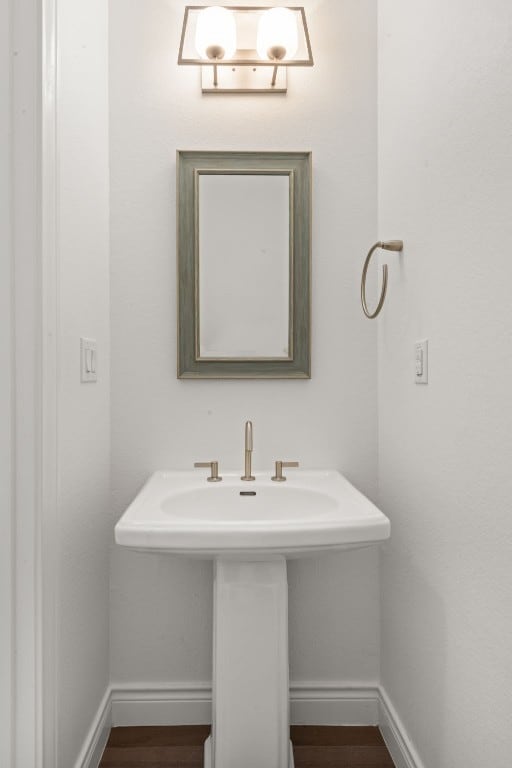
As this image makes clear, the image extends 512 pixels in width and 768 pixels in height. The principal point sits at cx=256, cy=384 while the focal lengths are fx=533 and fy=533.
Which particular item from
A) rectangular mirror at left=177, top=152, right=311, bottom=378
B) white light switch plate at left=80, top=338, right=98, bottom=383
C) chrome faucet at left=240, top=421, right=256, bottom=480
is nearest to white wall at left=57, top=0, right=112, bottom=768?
white light switch plate at left=80, top=338, right=98, bottom=383

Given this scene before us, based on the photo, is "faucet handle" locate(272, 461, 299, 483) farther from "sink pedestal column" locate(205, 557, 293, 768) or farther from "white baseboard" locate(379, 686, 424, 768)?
"white baseboard" locate(379, 686, 424, 768)

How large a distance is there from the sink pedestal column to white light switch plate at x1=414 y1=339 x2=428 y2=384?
21.3 inches

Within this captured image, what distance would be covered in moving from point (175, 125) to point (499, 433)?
4.21ft

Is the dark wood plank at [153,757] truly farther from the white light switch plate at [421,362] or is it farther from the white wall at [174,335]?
the white light switch plate at [421,362]

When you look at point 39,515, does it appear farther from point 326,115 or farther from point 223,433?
point 326,115

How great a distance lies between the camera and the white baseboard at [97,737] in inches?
51.6

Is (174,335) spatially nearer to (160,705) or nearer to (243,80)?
(243,80)

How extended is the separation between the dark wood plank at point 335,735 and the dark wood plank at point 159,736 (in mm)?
269

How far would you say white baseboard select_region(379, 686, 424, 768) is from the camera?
1.32m

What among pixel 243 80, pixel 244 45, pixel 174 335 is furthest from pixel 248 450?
pixel 244 45

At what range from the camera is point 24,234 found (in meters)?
1.02

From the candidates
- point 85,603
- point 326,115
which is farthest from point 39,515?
point 326,115

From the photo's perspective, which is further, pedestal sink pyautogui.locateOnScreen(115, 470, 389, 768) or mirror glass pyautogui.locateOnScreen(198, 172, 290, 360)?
mirror glass pyautogui.locateOnScreen(198, 172, 290, 360)

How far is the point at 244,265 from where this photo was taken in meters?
1.60
